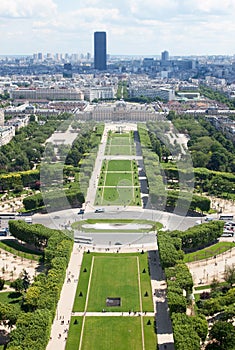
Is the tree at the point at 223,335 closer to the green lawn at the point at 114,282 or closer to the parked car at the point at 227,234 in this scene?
the green lawn at the point at 114,282

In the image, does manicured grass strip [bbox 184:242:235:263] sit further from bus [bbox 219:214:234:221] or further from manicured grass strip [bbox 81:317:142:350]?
manicured grass strip [bbox 81:317:142:350]

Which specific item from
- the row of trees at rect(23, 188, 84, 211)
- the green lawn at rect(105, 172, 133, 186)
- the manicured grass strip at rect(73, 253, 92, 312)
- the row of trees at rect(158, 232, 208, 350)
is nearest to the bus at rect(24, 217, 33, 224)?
the row of trees at rect(23, 188, 84, 211)

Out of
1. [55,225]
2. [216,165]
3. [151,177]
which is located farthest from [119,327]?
[216,165]

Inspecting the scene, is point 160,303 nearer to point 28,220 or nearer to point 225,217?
point 225,217

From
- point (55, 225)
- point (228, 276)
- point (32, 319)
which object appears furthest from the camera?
point (55, 225)

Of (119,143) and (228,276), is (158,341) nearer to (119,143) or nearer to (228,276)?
(228,276)

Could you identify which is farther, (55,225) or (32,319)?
(55,225)
